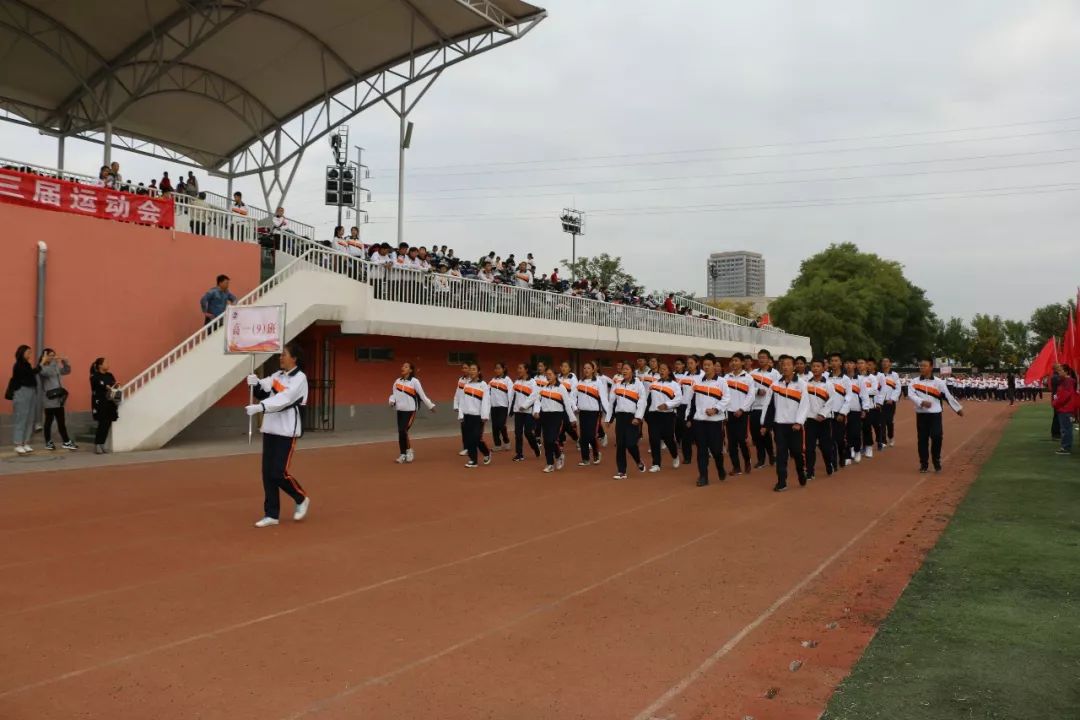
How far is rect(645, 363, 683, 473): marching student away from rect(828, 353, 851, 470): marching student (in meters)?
3.03

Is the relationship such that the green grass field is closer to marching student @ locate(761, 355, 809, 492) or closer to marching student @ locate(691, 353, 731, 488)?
marching student @ locate(761, 355, 809, 492)

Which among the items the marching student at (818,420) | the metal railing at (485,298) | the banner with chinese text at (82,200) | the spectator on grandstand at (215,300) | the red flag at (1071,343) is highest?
the banner with chinese text at (82,200)

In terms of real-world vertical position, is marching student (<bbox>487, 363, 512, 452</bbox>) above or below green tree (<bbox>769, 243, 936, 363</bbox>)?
below

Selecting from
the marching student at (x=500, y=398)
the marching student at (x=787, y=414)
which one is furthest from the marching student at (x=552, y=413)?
the marching student at (x=787, y=414)

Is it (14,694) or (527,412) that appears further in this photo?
(527,412)

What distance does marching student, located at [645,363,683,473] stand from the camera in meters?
12.7

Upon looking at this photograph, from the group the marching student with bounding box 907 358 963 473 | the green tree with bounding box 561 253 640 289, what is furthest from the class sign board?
the green tree with bounding box 561 253 640 289

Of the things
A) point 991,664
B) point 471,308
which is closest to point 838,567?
point 991,664

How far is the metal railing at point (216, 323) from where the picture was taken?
15.3 m

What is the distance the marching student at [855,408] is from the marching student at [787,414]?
3969mm

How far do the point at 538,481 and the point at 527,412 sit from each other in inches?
110

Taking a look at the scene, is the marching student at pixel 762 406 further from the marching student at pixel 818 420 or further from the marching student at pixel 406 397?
the marching student at pixel 406 397

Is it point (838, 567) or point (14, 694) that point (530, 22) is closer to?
point (838, 567)

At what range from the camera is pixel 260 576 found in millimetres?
6418
